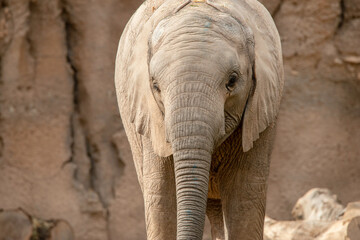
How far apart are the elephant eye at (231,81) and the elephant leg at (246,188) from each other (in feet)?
1.58

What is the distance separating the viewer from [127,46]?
5.11 m

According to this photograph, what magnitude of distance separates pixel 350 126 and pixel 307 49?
676 mm

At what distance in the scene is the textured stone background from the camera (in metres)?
8.00

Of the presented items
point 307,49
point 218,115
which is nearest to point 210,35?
point 218,115

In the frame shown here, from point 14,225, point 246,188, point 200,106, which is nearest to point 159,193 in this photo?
point 246,188

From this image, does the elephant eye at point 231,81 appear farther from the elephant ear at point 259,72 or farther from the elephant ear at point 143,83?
the elephant ear at point 143,83

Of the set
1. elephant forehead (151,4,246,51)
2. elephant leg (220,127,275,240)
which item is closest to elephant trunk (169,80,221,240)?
A: elephant forehead (151,4,246,51)

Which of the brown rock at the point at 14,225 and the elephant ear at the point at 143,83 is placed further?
the brown rock at the point at 14,225

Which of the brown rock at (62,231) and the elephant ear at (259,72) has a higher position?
the elephant ear at (259,72)

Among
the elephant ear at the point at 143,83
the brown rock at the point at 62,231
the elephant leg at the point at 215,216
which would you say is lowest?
the brown rock at the point at 62,231

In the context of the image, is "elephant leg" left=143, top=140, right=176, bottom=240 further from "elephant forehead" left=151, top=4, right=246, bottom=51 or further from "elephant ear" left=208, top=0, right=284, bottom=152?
"elephant forehead" left=151, top=4, right=246, bottom=51

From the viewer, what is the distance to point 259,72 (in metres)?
4.64

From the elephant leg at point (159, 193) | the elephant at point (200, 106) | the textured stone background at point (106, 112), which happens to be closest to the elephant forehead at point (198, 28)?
the elephant at point (200, 106)

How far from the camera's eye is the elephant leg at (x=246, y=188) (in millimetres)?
4879
